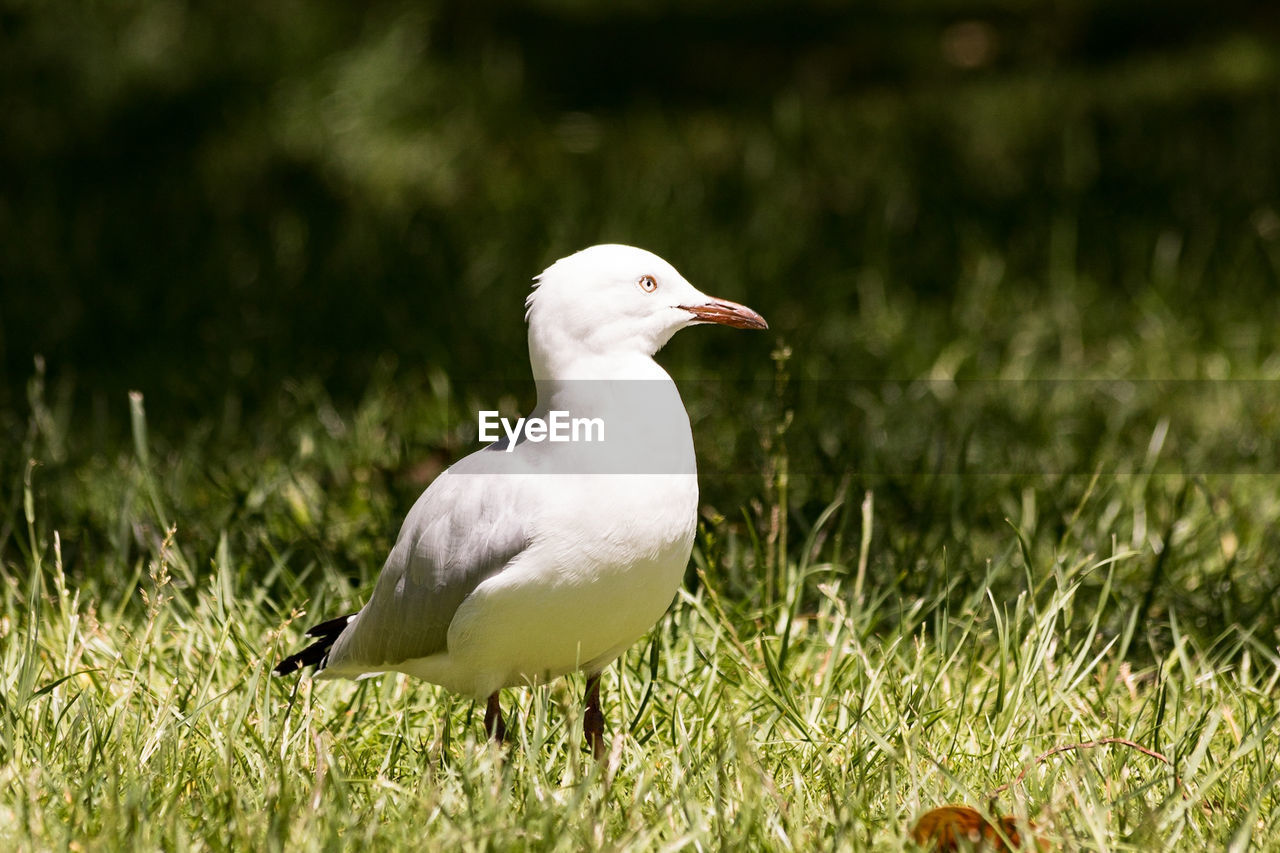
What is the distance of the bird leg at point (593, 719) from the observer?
273 cm

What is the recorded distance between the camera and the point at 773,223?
592cm

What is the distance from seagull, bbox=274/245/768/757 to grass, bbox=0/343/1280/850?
5.3 inches

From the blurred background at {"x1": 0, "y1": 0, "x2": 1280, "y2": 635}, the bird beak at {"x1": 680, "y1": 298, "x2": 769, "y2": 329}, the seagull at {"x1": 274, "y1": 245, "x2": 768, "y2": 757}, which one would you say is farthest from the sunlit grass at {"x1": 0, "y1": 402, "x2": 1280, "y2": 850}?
the bird beak at {"x1": 680, "y1": 298, "x2": 769, "y2": 329}

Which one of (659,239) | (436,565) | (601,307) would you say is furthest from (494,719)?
(659,239)

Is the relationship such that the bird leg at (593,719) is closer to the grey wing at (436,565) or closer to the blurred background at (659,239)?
the grey wing at (436,565)

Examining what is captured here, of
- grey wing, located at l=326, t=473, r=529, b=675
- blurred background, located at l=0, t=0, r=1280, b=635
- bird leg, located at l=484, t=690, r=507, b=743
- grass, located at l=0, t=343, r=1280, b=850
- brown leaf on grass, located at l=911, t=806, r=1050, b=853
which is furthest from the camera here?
blurred background, located at l=0, t=0, r=1280, b=635

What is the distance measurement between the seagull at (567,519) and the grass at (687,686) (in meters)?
0.13

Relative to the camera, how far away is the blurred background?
13.3 feet

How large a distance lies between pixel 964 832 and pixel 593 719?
753 mm

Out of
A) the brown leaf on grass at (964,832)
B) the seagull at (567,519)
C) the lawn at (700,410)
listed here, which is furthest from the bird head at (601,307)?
the brown leaf on grass at (964,832)

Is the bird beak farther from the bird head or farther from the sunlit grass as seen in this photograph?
the sunlit grass

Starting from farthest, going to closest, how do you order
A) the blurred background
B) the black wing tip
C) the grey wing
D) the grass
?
the blurred background, the black wing tip, the grey wing, the grass

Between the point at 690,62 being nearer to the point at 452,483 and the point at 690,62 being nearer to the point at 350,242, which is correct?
the point at 350,242

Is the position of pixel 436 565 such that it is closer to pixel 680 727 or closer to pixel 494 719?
pixel 494 719
